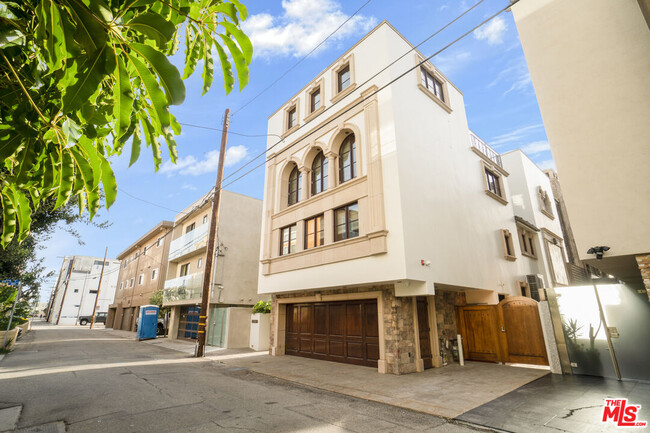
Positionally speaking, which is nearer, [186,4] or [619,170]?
[186,4]

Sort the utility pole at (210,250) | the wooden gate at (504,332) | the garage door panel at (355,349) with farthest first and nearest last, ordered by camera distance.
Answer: the utility pole at (210,250), the garage door panel at (355,349), the wooden gate at (504,332)

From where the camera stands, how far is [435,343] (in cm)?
1195

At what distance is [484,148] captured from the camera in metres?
18.3

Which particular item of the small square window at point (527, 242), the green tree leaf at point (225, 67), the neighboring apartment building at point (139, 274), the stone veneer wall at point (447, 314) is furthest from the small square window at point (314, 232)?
the neighboring apartment building at point (139, 274)

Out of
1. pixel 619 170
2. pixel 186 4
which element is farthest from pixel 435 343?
pixel 186 4

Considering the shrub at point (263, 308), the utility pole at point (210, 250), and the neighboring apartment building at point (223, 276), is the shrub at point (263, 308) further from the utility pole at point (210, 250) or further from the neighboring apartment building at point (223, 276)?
the utility pole at point (210, 250)

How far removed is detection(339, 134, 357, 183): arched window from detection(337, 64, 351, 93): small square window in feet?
8.07

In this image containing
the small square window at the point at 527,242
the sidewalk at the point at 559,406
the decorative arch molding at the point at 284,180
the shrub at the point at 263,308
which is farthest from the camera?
the small square window at the point at 527,242

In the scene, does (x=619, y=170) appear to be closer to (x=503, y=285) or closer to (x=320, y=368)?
(x=503, y=285)

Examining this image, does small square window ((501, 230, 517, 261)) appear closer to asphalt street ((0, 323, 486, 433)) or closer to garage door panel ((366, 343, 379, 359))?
garage door panel ((366, 343, 379, 359))

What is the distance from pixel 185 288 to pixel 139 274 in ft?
50.8

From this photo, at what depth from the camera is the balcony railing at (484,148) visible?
55.7 feet

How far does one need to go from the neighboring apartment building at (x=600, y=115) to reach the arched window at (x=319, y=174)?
8.26 m

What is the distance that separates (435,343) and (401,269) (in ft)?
14.2
